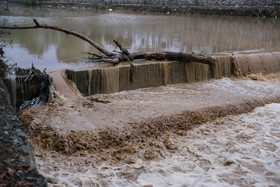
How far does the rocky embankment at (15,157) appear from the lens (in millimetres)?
2002

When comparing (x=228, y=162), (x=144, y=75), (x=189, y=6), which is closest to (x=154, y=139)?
(x=228, y=162)

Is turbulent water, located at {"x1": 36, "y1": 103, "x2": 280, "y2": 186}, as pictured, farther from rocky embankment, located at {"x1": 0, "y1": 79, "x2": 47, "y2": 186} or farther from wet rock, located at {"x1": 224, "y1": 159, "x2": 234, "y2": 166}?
rocky embankment, located at {"x1": 0, "y1": 79, "x2": 47, "y2": 186}

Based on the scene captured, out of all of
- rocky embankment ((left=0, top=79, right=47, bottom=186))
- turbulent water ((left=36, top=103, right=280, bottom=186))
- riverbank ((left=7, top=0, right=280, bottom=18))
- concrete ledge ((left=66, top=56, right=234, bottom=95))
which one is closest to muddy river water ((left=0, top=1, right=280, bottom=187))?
turbulent water ((left=36, top=103, right=280, bottom=186))

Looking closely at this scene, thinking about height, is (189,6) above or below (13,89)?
above

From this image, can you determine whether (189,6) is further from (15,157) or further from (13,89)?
(15,157)

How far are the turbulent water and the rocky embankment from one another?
0.77m

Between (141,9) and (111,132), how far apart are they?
19.7 meters

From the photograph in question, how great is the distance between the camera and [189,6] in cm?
2083

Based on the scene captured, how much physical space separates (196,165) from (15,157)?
6.75 feet

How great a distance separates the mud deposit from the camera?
131 inches

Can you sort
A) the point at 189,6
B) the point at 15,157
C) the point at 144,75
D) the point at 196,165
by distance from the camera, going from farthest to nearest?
1. the point at 189,6
2. the point at 144,75
3. the point at 196,165
4. the point at 15,157

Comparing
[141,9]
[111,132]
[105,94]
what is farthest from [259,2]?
[111,132]

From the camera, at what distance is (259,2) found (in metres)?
18.6

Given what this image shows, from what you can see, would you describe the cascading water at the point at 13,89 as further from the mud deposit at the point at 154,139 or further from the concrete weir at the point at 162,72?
the concrete weir at the point at 162,72
